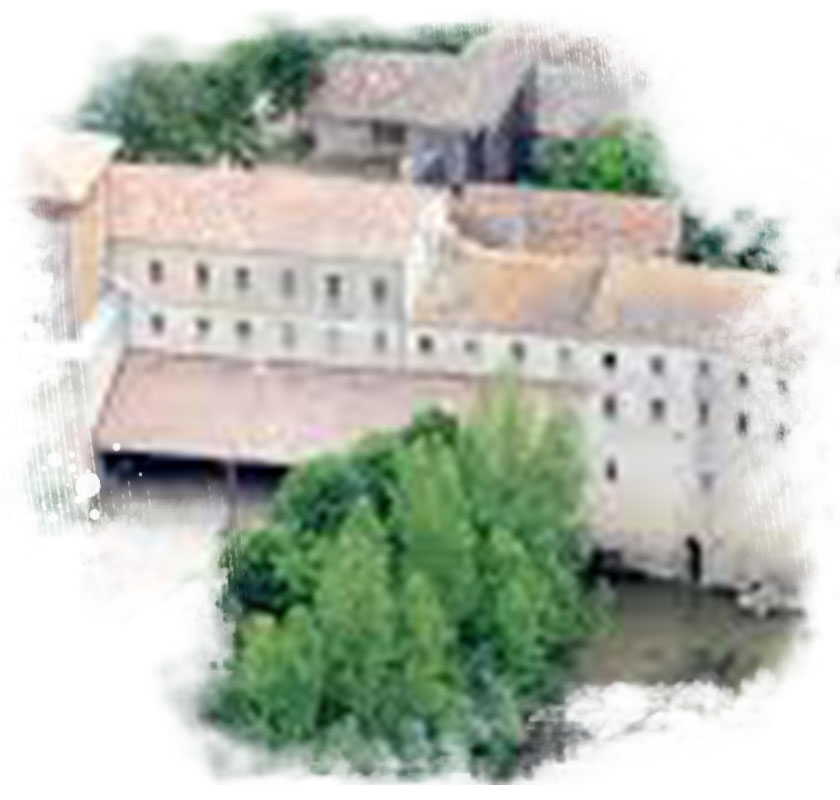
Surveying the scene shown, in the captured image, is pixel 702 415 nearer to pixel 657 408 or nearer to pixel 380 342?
pixel 657 408

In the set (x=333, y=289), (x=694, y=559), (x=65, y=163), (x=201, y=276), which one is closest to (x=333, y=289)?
(x=333, y=289)

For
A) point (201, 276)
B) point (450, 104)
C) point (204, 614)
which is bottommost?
point (204, 614)

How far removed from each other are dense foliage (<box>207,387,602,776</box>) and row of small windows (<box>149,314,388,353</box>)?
0.07 m

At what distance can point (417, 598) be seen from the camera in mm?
3352

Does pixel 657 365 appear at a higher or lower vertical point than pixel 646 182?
lower

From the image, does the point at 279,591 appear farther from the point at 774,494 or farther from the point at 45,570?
the point at 774,494

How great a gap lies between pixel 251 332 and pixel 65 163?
0.20 meters

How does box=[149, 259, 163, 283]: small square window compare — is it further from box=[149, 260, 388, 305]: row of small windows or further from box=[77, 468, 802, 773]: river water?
box=[77, 468, 802, 773]: river water

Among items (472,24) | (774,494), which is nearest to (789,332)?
A: (774,494)

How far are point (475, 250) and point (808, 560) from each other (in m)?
0.37

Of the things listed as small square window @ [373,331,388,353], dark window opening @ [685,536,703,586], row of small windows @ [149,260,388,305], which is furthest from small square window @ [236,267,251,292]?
dark window opening @ [685,536,703,586]

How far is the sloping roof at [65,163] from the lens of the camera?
328 cm

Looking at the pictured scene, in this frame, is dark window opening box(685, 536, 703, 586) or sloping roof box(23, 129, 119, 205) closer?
sloping roof box(23, 129, 119, 205)

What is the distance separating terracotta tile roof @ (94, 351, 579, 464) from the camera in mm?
3338
